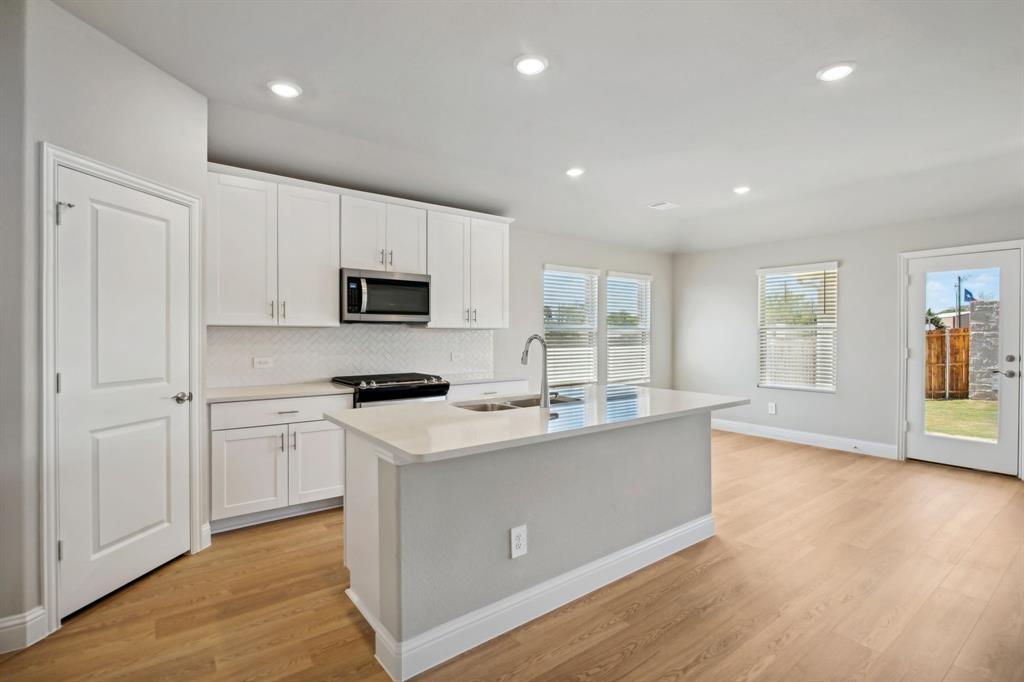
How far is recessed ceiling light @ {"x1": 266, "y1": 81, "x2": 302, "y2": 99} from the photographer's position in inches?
109

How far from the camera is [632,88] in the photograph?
280 cm

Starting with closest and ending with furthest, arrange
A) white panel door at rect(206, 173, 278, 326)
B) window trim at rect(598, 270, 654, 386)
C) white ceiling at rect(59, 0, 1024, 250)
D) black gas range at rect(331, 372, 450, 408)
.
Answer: white ceiling at rect(59, 0, 1024, 250)
white panel door at rect(206, 173, 278, 326)
black gas range at rect(331, 372, 450, 408)
window trim at rect(598, 270, 654, 386)

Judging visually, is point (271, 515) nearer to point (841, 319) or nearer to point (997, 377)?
point (841, 319)

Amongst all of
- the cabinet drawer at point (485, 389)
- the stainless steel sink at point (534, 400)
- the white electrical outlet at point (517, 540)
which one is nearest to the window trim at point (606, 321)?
the cabinet drawer at point (485, 389)

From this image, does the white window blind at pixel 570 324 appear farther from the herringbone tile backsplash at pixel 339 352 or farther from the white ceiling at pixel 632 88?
the white ceiling at pixel 632 88

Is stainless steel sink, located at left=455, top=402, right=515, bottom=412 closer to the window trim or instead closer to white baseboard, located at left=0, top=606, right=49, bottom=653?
white baseboard, located at left=0, top=606, right=49, bottom=653

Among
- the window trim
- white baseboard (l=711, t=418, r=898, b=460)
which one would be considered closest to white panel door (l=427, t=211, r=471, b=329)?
the window trim

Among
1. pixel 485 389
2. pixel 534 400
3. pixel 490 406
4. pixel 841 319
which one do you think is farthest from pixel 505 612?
pixel 841 319

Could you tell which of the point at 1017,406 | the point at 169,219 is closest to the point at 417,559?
the point at 169,219

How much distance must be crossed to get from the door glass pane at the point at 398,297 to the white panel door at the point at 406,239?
147 millimetres

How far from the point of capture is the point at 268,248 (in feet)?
11.8

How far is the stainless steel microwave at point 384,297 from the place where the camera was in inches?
154

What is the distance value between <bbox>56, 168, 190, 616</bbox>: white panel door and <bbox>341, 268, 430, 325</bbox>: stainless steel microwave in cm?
119

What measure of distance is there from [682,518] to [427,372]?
2.61 metres
